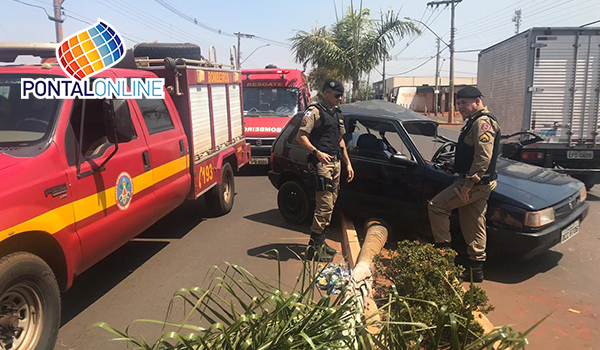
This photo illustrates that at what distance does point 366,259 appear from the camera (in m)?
4.09

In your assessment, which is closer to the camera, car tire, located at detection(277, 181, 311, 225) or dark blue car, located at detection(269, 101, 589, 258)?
dark blue car, located at detection(269, 101, 589, 258)

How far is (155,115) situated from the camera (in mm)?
4703

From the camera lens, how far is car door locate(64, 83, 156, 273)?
328cm

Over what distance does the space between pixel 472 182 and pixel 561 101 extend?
5.03 m

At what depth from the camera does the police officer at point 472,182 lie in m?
4.04

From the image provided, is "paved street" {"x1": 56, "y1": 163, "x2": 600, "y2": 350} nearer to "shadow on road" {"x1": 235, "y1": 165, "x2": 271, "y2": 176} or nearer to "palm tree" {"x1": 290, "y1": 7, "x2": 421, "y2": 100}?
"shadow on road" {"x1": 235, "y1": 165, "x2": 271, "y2": 176}

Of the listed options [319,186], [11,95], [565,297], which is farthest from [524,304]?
[11,95]

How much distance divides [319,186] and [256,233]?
1.59 meters

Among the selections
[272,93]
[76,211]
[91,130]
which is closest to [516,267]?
[76,211]

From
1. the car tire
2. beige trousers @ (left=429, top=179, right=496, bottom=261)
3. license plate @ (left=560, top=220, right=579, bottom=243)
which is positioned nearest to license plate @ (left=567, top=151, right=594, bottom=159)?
license plate @ (left=560, top=220, right=579, bottom=243)

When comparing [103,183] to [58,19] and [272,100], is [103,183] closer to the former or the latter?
[272,100]

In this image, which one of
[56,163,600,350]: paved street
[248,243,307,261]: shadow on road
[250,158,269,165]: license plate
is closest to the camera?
[56,163,600,350]: paved street

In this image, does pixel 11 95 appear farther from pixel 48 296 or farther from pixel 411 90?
pixel 411 90

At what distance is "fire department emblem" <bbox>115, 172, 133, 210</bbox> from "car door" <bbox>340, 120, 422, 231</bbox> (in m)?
2.76
